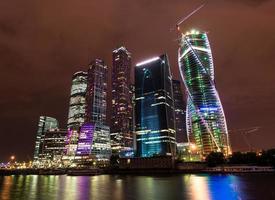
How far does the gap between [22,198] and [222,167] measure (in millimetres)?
143998

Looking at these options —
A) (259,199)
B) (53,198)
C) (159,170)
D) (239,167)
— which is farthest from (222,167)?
(53,198)

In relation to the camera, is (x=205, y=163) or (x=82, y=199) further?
(x=205, y=163)

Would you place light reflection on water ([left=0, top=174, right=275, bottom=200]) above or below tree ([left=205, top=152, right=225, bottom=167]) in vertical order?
below

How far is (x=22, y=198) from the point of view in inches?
2328

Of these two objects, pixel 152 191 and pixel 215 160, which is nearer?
pixel 152 191

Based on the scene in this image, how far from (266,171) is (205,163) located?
149 feet

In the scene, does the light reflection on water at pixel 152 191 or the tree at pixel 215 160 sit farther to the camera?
the tree at pixel 215 160

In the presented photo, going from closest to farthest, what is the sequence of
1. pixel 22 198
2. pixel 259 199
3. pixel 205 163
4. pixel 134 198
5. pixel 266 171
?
pixel 259 199 → pixel 134 198 → pixel 22 198 → pixel 266 171 → pixel 205 163

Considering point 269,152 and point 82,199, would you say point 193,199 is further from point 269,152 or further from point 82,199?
point 269,152

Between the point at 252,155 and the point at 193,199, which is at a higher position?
the point at 252,155

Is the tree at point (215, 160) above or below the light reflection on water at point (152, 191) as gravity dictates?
above

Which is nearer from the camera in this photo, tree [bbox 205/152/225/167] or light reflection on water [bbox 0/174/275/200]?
light reflection on water [bbox 0/174/275/200]

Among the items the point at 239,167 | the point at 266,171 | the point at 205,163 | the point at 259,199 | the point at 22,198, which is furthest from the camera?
the point at 205,163

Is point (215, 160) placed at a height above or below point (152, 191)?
above
